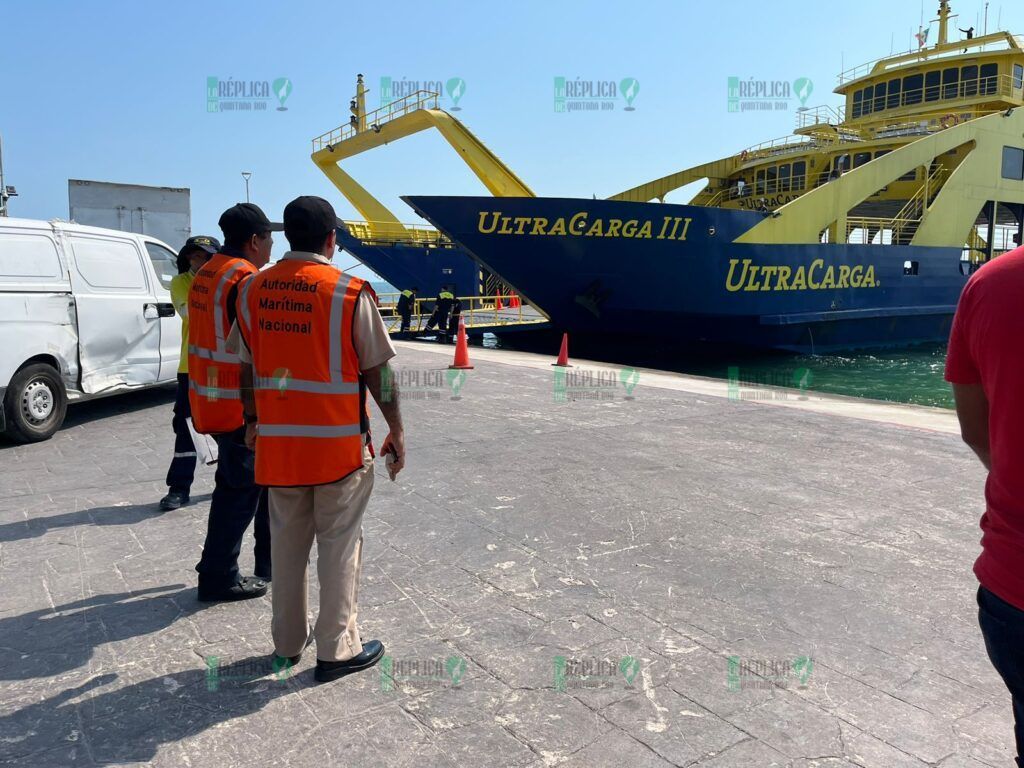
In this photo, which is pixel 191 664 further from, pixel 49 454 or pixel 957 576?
pixel 49 454

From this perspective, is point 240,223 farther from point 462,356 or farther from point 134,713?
point 462,356

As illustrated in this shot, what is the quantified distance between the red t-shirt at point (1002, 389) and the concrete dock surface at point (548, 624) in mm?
1045

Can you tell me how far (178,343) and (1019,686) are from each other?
7.83 meters

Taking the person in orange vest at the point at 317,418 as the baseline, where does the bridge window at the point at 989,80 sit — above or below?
above

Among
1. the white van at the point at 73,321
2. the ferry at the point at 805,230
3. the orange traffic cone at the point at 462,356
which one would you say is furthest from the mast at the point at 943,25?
the white van at the point at 73,321

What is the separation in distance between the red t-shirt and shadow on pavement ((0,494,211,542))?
4.21 metres

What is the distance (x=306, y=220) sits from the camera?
2.47 metres

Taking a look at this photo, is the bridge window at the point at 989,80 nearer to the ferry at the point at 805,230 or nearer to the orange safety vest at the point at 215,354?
the ferry at the point at 805,230

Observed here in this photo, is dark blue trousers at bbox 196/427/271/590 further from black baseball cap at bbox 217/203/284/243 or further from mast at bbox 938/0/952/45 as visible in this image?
mast at bbox 938/0/952/45

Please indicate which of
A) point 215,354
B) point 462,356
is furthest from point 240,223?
point 462,356

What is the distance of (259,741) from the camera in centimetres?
219

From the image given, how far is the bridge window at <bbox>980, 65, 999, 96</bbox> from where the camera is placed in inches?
834

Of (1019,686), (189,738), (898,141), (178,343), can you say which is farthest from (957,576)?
(898,141)

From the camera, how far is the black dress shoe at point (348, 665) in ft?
8.27
